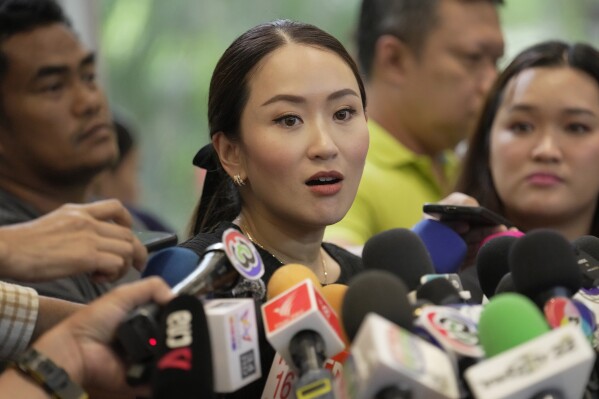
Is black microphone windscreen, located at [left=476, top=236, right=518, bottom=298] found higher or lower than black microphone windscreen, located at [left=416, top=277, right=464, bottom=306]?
lower

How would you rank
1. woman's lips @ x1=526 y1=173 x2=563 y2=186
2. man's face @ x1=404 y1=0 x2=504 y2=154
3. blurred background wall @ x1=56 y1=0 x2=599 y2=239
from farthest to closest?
blurred background wall @ x1=56 y1=0 x2=599 y2=239
man's face @ x1=404 y1=0 x2=504 y2=154
woman's lips @ x1=526 y1=173 x2=563 y2=186

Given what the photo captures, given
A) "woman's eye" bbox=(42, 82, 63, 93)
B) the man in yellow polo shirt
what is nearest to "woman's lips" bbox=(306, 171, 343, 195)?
"woman's eye" bbox=(42, 82, 63, 93)

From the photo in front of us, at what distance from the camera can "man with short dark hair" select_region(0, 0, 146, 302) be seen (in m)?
2.55

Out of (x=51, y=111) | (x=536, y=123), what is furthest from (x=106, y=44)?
(x=536, y=123)

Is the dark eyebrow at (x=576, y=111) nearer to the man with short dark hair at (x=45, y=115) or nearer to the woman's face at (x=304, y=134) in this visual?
the woman's face at (x=304, y=134)

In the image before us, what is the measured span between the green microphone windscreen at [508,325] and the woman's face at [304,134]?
54cm

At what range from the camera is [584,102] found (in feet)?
7.27

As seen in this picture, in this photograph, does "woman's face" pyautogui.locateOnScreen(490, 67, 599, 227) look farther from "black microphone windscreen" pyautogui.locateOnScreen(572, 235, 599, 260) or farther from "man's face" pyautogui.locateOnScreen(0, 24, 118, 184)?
"man's face" pyautogui.locateOnScreen(0, 24, 118, 184)

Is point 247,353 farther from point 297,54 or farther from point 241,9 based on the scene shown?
point 241,9

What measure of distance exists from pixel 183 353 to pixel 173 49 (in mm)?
3562

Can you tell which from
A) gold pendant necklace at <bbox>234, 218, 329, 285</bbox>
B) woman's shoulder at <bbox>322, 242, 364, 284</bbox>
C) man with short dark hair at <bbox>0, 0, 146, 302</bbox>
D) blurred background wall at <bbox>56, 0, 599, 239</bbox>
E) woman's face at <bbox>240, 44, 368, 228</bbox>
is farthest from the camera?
blurred background wall at <bbox>56, 0, 599, 239</bbox>

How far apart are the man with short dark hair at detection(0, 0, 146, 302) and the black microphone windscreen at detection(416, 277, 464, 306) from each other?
4.71ft

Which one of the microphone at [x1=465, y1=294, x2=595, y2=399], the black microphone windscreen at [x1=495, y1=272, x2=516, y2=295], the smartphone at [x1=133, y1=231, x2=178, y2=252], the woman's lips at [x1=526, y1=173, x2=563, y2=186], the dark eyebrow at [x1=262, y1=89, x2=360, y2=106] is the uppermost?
the dark eyebrow at [x1=262, y1=89, x2=360, y2=106]

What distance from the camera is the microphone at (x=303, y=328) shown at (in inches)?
43.9
